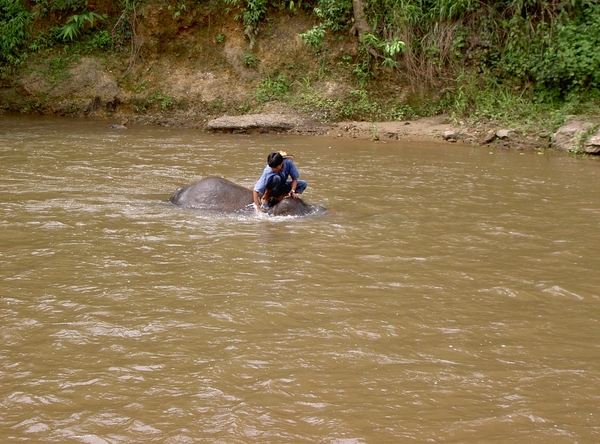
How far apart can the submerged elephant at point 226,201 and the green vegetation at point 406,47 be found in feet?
22.4

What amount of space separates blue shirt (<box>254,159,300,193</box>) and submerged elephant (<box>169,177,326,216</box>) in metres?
0.25

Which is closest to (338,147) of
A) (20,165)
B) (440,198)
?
(440,198)

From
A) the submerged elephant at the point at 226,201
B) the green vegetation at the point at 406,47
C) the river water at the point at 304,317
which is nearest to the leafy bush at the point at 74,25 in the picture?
the green vegetation at the point at 406,47

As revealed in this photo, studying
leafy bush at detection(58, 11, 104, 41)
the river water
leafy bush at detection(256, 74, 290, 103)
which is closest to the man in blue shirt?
the river water

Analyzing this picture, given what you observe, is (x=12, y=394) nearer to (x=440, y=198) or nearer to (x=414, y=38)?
(x=440, y=198)

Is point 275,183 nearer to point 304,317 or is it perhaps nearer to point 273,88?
point 304,317

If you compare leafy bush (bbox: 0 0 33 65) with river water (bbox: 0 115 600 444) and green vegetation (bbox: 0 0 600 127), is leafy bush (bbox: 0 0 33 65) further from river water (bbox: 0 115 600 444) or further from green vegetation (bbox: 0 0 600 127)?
river water (bbox: 0 115 600 444)

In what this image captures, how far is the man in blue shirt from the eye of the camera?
7035mm

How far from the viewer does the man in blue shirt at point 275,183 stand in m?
7.04

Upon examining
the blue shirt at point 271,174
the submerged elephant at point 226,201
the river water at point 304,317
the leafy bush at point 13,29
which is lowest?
the river water at point 304,317

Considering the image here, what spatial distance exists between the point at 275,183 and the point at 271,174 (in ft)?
0.42

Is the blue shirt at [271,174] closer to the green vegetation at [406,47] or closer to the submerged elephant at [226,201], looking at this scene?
the submerged elephant at [226,201]

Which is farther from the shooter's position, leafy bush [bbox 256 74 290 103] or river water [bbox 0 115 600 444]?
leafy bush [bbox 256 74 290 103]

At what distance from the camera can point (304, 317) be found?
432 centimetres
